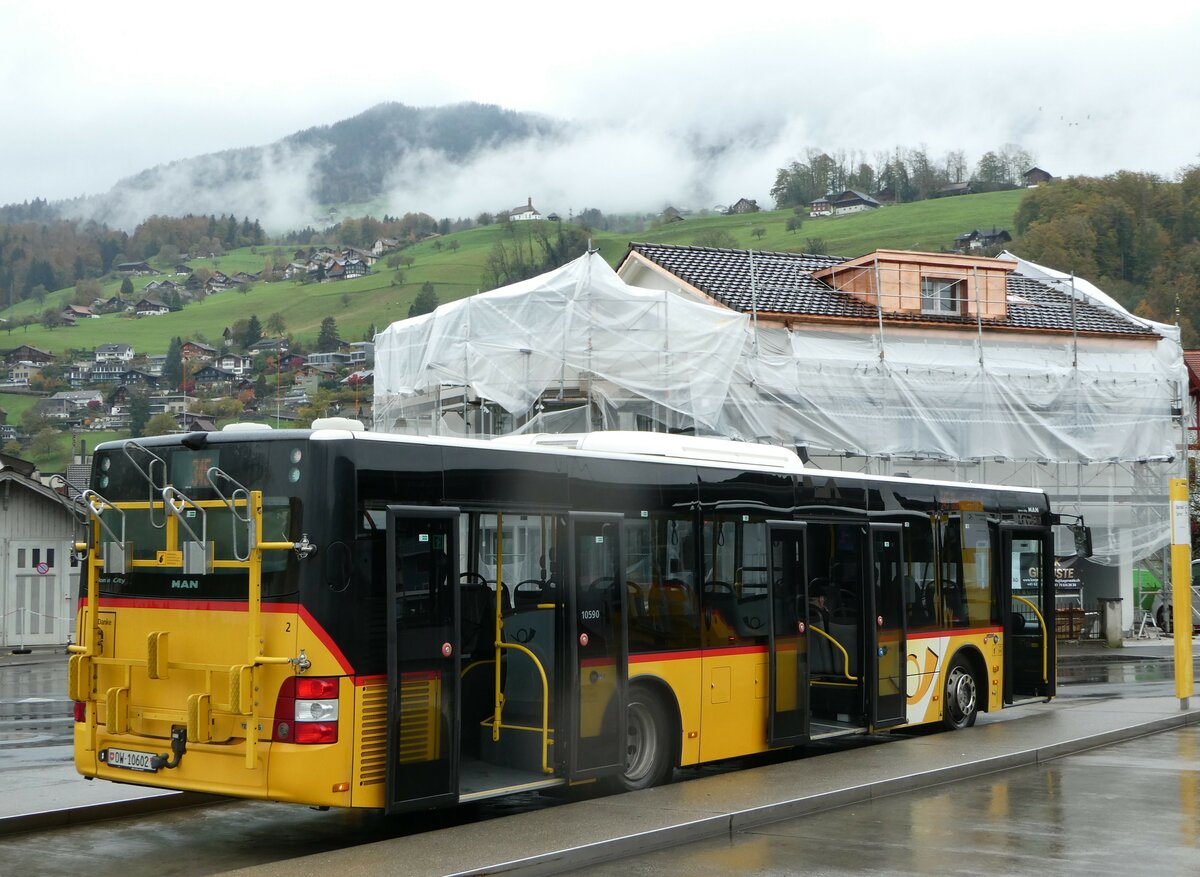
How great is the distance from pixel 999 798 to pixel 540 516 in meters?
4.49

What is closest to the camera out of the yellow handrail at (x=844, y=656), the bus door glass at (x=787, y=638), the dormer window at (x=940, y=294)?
the bus door glass at (x=787, y=638)

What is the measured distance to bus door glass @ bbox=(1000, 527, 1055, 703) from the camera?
1695cm

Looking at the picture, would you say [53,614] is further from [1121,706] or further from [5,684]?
[1121,706]

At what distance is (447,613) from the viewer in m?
9.73

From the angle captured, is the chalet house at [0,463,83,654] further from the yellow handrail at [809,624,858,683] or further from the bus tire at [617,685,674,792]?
the bus tire at [617,685,674,792]

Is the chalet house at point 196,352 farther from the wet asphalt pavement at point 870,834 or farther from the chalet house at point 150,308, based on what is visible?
the wet asphalt pavement at point 870,834

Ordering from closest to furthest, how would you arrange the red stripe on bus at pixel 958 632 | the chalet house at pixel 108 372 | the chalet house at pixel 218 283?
the red stripe on bus at pixel 958 632, the chalet house at pixel 108 372, the chalet house at pixel 218 283

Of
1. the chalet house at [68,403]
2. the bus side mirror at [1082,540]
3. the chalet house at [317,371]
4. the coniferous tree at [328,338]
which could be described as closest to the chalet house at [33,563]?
the bus side mirror at [1082,540]

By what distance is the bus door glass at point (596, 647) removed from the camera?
35.2 ft

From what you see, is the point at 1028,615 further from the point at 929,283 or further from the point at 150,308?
the point at 150,308

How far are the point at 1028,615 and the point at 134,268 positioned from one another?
564 feet

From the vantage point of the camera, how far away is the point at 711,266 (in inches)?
1517

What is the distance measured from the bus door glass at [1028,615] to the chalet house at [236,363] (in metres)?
99.2

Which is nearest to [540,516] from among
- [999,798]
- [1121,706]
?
[999,798]
